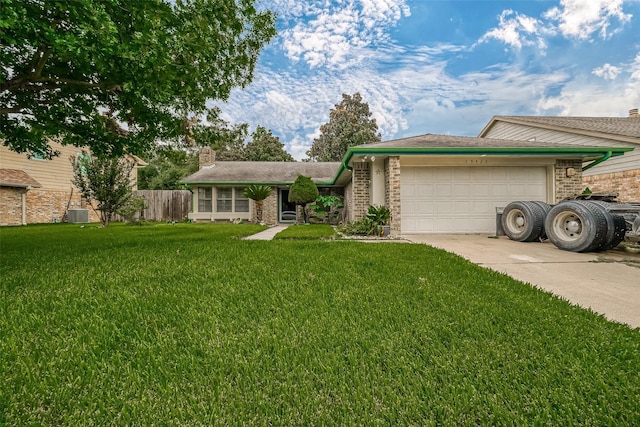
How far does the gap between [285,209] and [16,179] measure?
1268cm

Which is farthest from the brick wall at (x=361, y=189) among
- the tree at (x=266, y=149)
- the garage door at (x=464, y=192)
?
the tree at (x=266, y=149)

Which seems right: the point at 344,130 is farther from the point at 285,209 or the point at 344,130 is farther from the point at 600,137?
the point at 600,137

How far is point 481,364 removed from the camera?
65.6 inches

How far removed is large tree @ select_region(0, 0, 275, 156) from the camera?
345cm

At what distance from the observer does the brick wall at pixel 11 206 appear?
13594 mm

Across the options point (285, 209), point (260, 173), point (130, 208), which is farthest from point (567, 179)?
point (130, 208)

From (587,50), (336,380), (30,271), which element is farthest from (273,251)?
(587,50)

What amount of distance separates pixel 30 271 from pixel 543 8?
15592 millimetres

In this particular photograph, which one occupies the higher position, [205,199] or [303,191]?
[303,191]

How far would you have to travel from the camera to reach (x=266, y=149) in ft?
88.6

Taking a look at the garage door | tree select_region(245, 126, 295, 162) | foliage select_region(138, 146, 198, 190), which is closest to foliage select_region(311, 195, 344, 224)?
the garage door

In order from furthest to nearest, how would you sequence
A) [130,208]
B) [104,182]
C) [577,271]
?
[130,208]
[104,182]
[577,271]

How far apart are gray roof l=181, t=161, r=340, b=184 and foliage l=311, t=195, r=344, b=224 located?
1323 mm

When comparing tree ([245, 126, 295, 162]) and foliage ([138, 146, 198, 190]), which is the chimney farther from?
tree ([245, 126, 295, 162])
